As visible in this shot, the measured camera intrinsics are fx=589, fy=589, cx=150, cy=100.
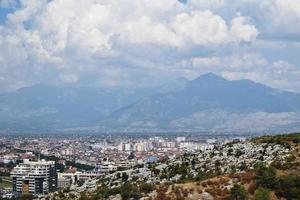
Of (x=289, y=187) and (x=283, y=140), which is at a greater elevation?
(x=283, y=140)

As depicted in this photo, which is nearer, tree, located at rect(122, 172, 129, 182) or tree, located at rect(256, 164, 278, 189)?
tree, located at rect(256, 164, 278, 189)

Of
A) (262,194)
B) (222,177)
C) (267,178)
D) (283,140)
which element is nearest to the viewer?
(262,194)

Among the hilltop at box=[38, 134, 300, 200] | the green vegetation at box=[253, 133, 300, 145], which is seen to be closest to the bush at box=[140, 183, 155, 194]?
the hilltop at box=[38, 134, 300, 200]

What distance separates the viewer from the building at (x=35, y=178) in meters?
90.7

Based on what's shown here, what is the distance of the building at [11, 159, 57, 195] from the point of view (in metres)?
90.7

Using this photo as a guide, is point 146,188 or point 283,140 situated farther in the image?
point 283,140

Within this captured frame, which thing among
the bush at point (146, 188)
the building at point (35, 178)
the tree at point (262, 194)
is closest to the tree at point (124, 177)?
the bush at point (146, 188)

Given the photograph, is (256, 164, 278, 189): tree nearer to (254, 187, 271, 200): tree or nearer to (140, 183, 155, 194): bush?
(254, 187, 271, 200): tree

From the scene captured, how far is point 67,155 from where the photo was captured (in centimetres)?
17812

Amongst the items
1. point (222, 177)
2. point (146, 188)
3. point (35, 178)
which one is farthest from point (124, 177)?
point (35, 178)

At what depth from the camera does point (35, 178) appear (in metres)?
92.3

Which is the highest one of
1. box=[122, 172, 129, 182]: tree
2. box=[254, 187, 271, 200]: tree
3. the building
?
box=[122, 172, 129, 182]: tree

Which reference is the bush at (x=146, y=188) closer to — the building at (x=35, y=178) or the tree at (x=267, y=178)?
the tree at (x=267, y=178)

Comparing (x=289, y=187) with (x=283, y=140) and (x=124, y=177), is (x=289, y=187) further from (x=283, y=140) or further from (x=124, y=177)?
(x=124, y=177)
